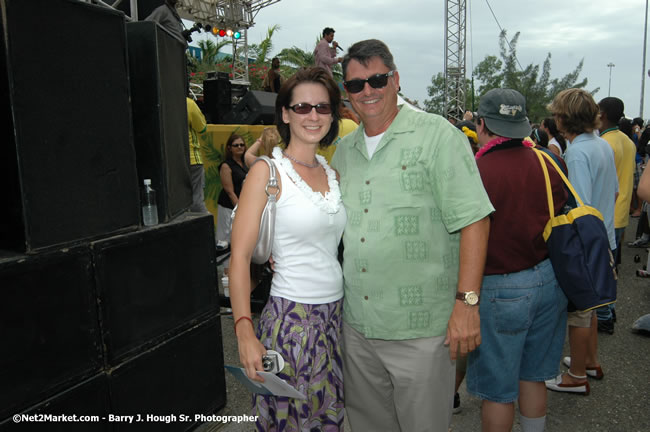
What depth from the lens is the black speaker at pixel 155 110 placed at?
2.33m

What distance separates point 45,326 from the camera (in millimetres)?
1793

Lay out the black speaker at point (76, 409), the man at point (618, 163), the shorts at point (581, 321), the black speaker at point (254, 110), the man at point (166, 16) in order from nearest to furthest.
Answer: the black speaker at point (76, 409) → the shorts at point (581, 321) → the man at point (618, 163) → the man at point (166, 16) → the black speaker at point (254, 110)

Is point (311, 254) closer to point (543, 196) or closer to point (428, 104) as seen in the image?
point (543, 196)

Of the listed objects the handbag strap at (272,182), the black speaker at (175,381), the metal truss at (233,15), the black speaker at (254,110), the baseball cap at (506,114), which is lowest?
the black speaker at (175,381)

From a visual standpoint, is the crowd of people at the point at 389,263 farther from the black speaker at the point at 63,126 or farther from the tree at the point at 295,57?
A: the tree at the point at 295,57

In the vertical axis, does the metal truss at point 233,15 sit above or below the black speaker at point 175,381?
above

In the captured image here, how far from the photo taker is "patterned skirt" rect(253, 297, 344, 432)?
192 centimetres

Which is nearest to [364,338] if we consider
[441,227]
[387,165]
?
[441,227]

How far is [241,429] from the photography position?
9.62 feet

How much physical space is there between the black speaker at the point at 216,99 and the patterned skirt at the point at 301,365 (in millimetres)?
8256

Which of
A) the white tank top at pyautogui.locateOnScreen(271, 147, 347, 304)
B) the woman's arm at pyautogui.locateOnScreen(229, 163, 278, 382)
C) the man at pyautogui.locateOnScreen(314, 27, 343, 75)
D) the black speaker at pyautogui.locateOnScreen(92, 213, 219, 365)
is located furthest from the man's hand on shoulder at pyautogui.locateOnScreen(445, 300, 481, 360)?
the man at pyautogui.locateOnScreen(314, 27, 343, 75)

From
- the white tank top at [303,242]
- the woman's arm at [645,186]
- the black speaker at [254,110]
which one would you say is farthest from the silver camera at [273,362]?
the black speaker at [254,110]

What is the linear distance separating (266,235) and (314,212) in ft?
0.72

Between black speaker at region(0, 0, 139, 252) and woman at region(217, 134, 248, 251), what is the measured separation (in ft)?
13.9
